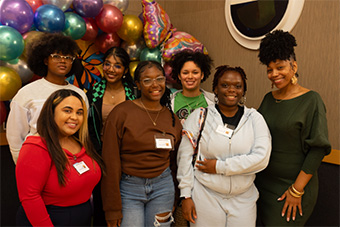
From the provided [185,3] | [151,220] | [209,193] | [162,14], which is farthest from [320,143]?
[185,3]

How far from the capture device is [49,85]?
6.92 feet

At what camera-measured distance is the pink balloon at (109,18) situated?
3.03 m

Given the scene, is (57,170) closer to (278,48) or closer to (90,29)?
(278,48)

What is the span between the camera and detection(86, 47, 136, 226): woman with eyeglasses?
2.30m

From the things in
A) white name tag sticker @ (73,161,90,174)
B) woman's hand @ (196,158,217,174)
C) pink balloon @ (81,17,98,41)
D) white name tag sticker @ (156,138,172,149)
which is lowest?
woman's hand @ (196,158,217,174)

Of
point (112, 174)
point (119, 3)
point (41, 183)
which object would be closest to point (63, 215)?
point (41, 183)

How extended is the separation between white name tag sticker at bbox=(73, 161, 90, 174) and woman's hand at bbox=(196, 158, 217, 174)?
2.46 feet

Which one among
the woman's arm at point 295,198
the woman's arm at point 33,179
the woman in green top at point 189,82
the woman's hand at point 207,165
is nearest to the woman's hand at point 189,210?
the woman's hand at point 207,165

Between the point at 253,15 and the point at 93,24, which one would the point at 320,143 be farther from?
the point at 93,24

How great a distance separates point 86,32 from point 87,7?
0.32 m

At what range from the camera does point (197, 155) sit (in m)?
1.93

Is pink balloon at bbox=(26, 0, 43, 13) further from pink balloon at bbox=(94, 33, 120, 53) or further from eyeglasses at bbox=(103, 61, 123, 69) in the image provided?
eyeglasses at bbox=(103, 61, 123, 69)

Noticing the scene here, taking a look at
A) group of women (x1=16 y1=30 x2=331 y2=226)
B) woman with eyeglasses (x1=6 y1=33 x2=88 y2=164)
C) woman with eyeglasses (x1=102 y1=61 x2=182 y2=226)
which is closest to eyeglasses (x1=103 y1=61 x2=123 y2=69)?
woman with eyeglasses (x1=6 y1=33 x2=88 y2=164)

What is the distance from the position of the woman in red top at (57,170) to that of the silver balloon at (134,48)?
1.85 metres
